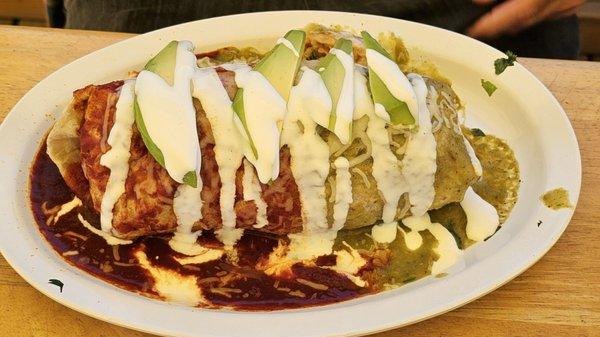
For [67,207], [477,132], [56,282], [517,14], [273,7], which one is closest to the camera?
[56,282]

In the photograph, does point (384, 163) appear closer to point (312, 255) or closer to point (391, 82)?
point (391, 82)

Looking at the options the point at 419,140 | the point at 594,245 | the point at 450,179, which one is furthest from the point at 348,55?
the point at 594,245

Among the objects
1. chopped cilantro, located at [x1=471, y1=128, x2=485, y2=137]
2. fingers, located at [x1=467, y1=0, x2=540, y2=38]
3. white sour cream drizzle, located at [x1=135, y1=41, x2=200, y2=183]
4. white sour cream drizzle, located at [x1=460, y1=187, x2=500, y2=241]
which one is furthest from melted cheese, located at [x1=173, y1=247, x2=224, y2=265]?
fingers, located at [x1=467, y1=0, x2=540, y2=38]

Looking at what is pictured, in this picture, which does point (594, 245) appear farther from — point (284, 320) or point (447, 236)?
point (284, 320)

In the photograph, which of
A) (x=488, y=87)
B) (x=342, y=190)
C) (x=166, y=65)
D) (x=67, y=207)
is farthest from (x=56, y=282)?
(x=488, y=87)

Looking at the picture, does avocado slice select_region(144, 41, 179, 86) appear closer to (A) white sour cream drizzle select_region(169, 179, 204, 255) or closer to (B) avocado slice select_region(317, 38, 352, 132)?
(A) white sour cream drizzle select_region(169, 179, 204, 255)

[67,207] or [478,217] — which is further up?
[478,217]

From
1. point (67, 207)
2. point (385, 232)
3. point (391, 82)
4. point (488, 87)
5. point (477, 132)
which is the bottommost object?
point (67, 207)
